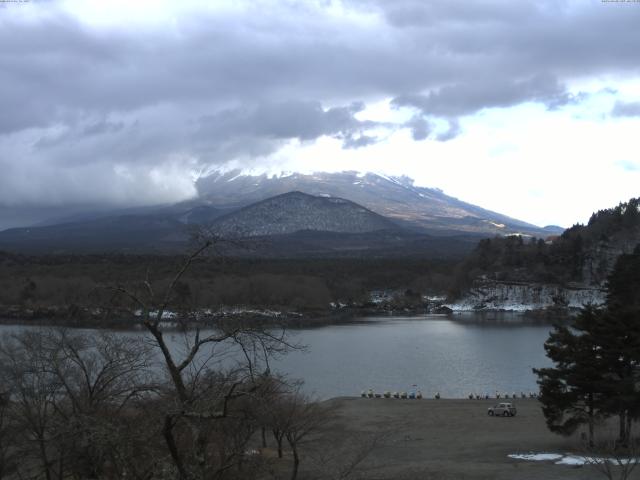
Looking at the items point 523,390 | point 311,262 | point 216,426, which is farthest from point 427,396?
point 311,262

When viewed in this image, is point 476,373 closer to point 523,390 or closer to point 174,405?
point 523,390

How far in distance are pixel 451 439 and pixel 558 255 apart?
8650 centimetres

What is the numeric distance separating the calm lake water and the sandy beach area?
364 cm

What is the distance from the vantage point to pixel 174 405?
20.6 feet

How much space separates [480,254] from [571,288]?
20076mm

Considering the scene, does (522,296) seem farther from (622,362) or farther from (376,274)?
(622,362)

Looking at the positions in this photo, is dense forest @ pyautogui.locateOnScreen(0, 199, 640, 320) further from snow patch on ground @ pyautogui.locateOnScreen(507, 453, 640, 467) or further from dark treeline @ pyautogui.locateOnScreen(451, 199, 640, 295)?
snow patch on ground @ pyautogui.locateOnScreen(507, 453, 640, 467)

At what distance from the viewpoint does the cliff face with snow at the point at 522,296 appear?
3728 inches

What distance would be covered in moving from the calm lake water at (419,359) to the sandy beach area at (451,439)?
3.64 m

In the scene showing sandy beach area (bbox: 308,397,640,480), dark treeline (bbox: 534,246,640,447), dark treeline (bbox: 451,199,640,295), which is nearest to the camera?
sandy beach area (bbox: 308,397,640,480)

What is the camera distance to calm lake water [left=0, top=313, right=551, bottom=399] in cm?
3894

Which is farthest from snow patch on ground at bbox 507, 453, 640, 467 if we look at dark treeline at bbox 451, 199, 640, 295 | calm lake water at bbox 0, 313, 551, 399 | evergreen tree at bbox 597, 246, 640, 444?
dark treeline at bbox 451, 199, 640, 295

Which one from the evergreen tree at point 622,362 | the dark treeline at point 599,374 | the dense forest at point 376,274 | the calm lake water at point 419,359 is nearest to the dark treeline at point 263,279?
the dense forest at point 376,274

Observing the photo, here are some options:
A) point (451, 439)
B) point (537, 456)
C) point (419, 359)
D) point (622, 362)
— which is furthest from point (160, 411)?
point (419, 359)
